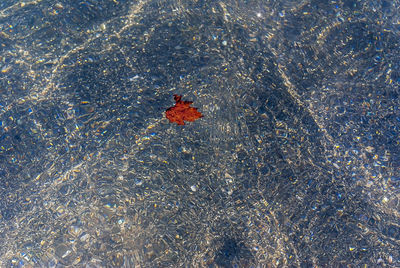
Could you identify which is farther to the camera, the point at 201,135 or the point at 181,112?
the point at 181,112

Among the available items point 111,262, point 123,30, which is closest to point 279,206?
point 111,262

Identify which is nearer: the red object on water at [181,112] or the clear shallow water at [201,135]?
the clear shallow water at [201,135]

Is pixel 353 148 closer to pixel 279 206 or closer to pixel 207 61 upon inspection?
pixel 279 206

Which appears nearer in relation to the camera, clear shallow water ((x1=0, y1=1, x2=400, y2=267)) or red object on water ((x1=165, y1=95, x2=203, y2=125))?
clear shallow water ((x1=0, y1=1, x2=400, y2=267))
